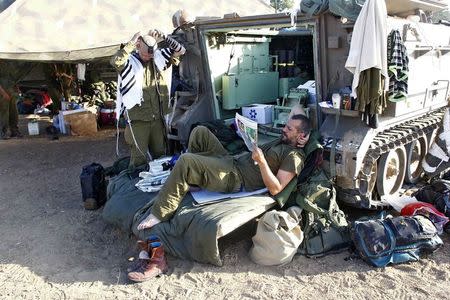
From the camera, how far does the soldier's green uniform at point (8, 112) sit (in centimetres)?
929

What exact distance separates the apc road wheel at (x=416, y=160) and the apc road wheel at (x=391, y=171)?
0.65ft

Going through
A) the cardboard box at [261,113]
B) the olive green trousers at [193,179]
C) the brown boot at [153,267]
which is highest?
the cardboard box at [261,113]

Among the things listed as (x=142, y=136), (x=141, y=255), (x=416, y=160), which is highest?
(x=142, y=136)

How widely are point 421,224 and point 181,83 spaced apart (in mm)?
4010

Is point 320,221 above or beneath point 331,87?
beneath

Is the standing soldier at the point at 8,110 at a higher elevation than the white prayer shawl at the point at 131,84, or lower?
lower

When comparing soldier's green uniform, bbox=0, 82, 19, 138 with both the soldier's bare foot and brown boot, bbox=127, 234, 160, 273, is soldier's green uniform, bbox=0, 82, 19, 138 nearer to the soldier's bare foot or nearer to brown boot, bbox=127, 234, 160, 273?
the soldier's bare foot

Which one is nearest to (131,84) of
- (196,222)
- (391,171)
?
(196,222)

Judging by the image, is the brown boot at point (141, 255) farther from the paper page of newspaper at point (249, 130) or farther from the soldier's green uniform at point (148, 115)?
the soldier's green uniform at point (148, 115)

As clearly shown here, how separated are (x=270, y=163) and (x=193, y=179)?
2.57 feet

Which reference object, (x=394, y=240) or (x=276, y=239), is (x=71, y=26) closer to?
(x=276, y=239)

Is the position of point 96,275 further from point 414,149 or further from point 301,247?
point 414,149

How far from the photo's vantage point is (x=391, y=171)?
209 inches

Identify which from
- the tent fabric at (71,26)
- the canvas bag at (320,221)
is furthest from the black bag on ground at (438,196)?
the tent fabric at (71,26)
